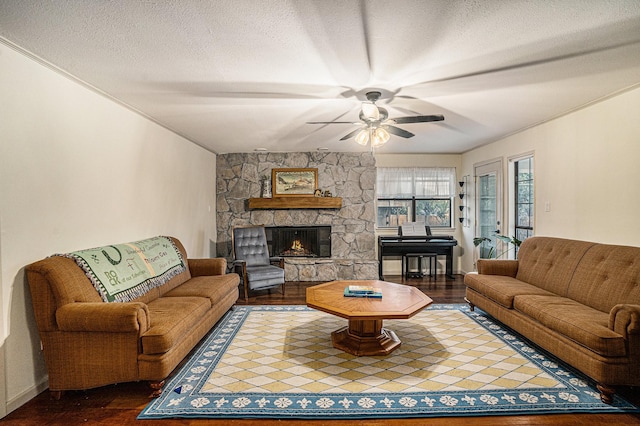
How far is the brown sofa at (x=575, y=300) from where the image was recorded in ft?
7.50

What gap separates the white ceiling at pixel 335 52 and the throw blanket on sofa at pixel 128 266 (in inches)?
55.4

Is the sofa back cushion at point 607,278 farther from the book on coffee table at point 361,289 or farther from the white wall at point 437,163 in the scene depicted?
the white wall at point 437,163

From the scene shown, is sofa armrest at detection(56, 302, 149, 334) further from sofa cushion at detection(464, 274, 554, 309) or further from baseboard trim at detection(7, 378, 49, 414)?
sofa cushion at detection(464, 274, 554, 309)

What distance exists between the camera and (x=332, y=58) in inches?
97.0

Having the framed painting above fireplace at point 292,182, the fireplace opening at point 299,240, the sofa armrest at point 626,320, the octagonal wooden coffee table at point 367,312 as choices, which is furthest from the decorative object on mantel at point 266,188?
the sofa armrest at point 626,320

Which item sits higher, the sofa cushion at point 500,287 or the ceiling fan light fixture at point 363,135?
the ceiling fan light fixture at point 363,135

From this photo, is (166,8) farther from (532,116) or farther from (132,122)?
(532,116)

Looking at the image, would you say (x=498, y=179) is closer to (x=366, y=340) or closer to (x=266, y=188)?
(x=366, y=340)

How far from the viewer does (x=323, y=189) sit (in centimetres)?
661

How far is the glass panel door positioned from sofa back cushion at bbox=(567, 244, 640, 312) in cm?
199

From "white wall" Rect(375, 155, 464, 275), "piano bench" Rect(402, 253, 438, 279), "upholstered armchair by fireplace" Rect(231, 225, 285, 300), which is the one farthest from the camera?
"white wall" Rect(375, 155, 464, 275)

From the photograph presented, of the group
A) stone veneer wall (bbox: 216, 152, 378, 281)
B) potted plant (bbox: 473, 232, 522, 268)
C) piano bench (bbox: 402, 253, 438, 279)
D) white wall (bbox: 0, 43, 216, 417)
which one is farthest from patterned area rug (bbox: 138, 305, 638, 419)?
stone veneer wall (bbox: 216, 152, 378, 281)

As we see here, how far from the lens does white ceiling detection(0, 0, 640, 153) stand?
190cm

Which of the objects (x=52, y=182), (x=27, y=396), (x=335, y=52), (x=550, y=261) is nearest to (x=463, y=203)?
(x=550, y=261)
